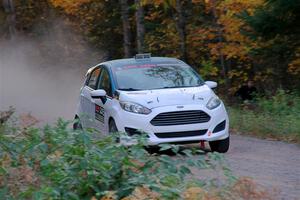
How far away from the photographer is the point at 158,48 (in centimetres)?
3144

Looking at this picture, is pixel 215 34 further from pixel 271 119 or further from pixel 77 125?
pixel 77 125

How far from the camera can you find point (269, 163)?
1245 centimetres

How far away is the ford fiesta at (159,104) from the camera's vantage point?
13070 mm

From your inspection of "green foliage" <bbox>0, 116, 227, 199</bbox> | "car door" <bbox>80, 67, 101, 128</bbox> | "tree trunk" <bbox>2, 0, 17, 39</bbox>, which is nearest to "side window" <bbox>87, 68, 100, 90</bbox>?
"car door" <bbox>80, 67, 101, 128</bbox>

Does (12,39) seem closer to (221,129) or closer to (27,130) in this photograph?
(221,129)

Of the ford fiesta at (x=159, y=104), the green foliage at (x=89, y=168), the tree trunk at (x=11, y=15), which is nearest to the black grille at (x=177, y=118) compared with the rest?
the ford fiesta at (x=159, y=104)

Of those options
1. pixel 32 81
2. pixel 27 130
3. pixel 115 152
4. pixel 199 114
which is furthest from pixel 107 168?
pixel 32 81

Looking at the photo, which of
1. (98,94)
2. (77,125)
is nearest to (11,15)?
(98,94)

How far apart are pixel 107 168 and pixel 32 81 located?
3655 cm

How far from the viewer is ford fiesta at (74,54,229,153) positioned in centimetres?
1307

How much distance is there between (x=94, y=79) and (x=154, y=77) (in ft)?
6.27

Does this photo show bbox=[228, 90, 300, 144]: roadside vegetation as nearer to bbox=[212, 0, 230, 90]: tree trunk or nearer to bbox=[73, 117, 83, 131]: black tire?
bbox=[212, 0, 230, 90]: tree trunk

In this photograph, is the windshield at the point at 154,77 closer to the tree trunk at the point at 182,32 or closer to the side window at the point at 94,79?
the side window at the point at 94,79

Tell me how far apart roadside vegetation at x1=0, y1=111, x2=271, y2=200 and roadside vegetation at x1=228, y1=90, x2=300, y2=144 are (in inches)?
318
